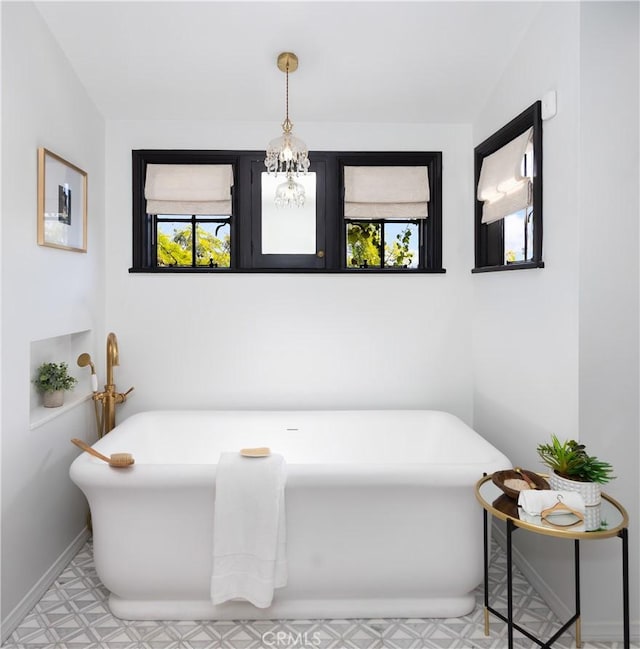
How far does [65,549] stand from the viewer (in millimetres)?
2408

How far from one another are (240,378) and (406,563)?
1.50 m

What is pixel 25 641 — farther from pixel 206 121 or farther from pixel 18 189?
pixel 206 121

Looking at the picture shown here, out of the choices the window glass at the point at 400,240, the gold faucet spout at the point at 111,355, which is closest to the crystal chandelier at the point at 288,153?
the window glass at the point at 400,240

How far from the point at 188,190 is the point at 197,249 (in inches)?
14.4

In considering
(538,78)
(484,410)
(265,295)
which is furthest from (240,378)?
(538,78)

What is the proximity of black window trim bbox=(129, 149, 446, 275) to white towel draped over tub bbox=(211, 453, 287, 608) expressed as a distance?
57.7 inches

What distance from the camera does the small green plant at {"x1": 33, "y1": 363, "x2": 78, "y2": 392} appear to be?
2.35 meters

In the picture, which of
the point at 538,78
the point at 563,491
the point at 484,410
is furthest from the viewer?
the point at 484,410

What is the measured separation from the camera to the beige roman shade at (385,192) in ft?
9.80

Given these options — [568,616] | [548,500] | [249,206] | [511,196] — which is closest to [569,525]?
[548,500]

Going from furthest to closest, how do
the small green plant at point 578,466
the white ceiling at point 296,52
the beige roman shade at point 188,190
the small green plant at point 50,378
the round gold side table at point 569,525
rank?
the beige roman shade at point 188,190 < the small green plant at point 50,378 < the white ceiling at point 296,52 < the small green plant at point 578,466 < the round gold side table at point 569,525

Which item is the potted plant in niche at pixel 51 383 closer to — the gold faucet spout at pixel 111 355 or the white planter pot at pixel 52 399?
the white planter pot at pixel 52 399

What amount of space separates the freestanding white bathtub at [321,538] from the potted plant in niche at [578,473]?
0.27m

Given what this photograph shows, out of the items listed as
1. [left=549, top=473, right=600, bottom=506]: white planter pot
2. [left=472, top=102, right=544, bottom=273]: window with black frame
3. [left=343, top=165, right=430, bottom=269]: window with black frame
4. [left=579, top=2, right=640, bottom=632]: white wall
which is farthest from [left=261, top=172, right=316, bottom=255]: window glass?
[left=549, top=473, right=600, bottom=506]: white planter pot
